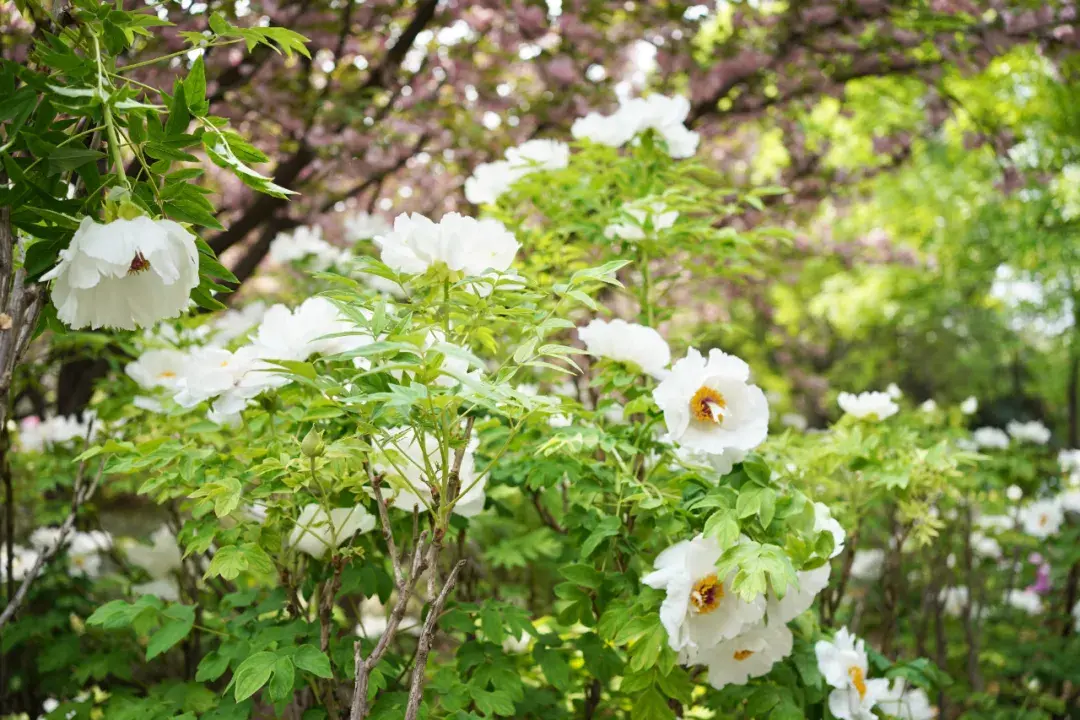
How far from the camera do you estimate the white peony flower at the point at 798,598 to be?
1343 millimetres

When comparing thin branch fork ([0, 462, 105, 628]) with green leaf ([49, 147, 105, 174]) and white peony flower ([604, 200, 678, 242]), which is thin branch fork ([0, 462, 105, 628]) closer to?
green leaf ([49, 147, 105, 174])

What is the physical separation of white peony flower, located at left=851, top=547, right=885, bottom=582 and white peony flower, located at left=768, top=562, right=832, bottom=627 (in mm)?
2438

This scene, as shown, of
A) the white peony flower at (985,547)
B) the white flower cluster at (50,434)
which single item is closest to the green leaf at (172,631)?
the white flower cluster at (50,434)

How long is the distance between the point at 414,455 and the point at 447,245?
344 mm

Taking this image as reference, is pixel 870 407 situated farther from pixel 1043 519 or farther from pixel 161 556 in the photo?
pixel 1043 519

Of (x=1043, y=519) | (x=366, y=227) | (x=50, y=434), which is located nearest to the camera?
(x=50, y=434)

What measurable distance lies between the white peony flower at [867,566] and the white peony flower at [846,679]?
2168mm

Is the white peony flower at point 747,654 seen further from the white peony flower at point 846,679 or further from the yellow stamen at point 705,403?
the yellow stamen at point 705,403

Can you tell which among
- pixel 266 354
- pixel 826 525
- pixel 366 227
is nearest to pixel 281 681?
pixel 266 354

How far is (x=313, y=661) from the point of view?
1.23 m

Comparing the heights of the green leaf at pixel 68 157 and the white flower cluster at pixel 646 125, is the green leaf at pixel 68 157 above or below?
above

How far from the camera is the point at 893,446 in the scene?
6.62ft

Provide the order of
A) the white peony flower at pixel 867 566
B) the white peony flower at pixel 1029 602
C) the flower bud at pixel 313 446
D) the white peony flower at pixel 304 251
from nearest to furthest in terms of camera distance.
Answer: the flower bud at pixel 313 446
the white peony flower at pixel 304 251
the white peony flower at pixel 867 566
the white peony flower at pixel 1029 602

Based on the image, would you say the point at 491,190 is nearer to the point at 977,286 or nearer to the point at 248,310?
the point at 248,310
